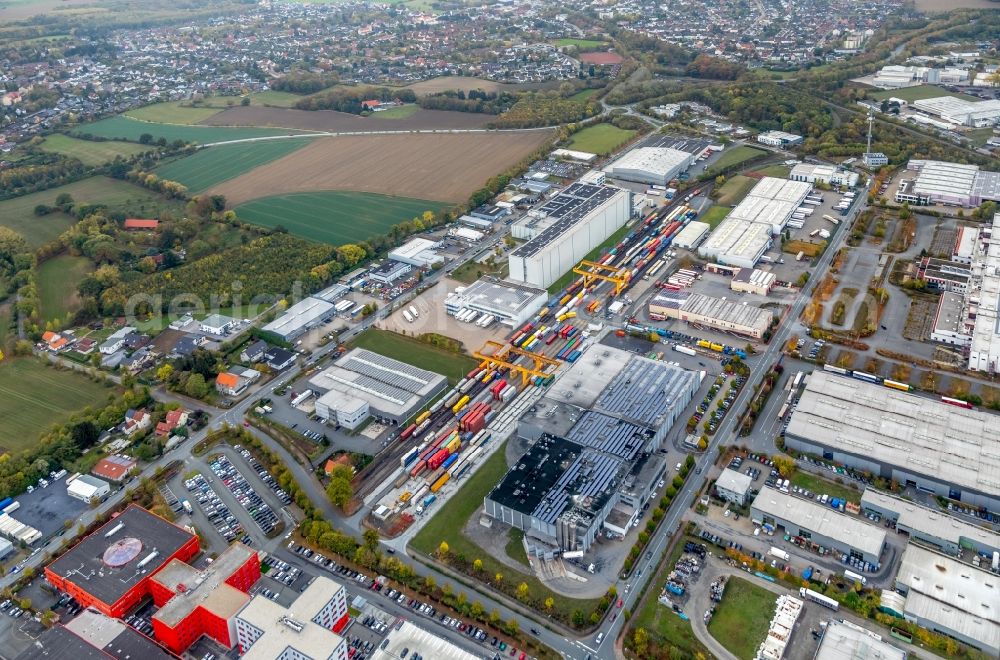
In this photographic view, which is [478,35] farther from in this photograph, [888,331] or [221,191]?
[888,331]

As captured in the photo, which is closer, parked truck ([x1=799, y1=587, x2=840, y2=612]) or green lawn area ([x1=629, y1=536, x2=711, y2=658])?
green lawn area ([x1=629, y1=536, x2=711, y2=658])

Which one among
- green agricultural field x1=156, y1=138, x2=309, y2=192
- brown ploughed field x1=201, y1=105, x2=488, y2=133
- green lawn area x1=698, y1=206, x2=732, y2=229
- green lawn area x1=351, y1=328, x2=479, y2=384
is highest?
brown ploughed field x1=201, y1=105, x2=488, y2=133

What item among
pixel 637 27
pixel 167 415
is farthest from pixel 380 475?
pixel 637 27

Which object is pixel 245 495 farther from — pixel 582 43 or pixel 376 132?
pixel 582 43

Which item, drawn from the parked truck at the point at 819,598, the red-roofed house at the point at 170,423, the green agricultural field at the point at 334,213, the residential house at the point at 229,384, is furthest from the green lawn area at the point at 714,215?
the red-roofed house at the point at 170,423

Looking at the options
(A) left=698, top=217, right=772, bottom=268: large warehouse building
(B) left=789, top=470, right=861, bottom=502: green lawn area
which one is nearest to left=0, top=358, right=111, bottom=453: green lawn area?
(B) left=789, top=470, right=861, bottom=502: green lawn area

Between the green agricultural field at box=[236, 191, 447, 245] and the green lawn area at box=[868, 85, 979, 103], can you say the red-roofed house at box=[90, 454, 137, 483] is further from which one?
the green lawn area at box=[868, 85, 979, 103]

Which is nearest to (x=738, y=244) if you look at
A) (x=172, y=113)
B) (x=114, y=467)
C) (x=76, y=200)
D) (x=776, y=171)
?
(x=776, y=171)
